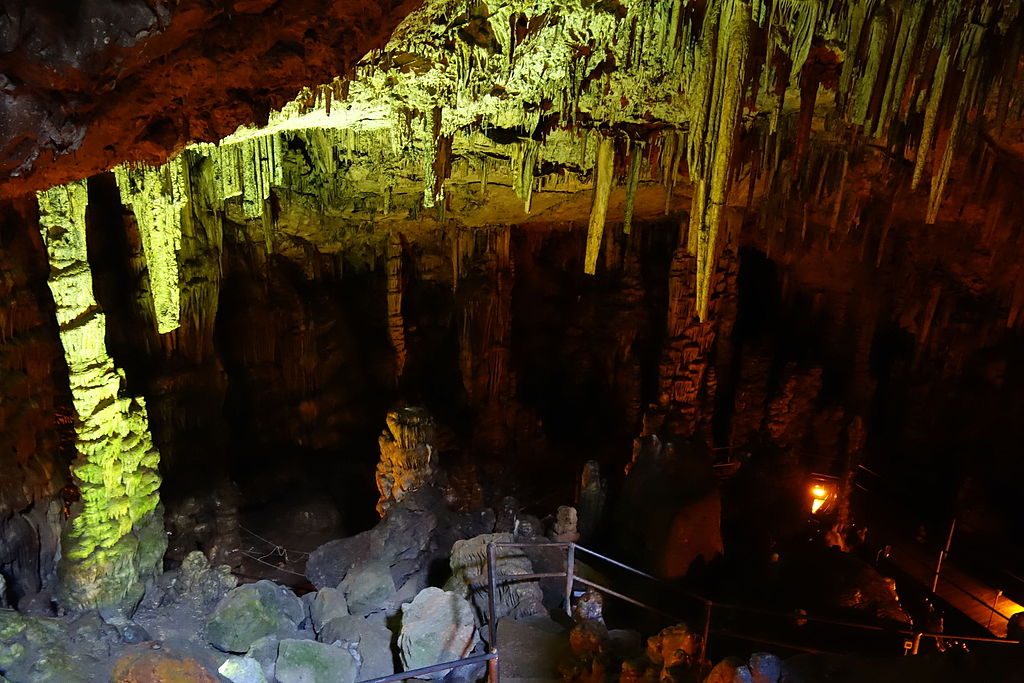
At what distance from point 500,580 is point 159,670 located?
2548 mm

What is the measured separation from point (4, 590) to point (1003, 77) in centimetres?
923

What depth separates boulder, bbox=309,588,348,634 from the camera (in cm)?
582

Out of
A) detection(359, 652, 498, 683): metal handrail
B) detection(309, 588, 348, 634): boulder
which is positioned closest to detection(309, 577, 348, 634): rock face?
detection(309, 588, 348, 634): boulder

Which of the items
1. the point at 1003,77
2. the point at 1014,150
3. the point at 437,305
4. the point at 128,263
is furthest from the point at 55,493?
the point at 1014,150

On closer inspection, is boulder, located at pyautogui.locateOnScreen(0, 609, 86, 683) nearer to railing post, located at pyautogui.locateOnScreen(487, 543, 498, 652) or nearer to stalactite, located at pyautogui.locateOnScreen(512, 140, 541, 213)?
railing post, located at pyautogui.locateOnScreen(487, 543, 498, 652)

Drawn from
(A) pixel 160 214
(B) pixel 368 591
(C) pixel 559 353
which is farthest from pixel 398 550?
(C) pixel 559 353

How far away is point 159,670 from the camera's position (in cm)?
437

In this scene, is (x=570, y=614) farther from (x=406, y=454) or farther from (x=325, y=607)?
(x=406, y=454)

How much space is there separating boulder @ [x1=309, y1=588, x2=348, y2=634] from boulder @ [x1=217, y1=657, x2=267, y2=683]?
2.67ft

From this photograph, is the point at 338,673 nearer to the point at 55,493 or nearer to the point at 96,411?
the point at 96,411

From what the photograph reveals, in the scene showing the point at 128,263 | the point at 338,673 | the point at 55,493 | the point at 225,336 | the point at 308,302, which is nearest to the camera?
the point at 338,673

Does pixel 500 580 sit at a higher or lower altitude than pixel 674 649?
lower

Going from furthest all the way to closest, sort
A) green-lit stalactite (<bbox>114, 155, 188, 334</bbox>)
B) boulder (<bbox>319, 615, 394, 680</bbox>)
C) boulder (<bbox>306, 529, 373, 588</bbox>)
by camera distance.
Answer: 1. boulder (<bbox>306, 529, 373, 588</bbox>)
2. green-lit stalactite (<bbox>114, 155, 188, 334</bbox>)
3. boulder (<bbox>319, 615, 394, 680</bbox>)

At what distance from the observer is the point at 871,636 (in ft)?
19.2
